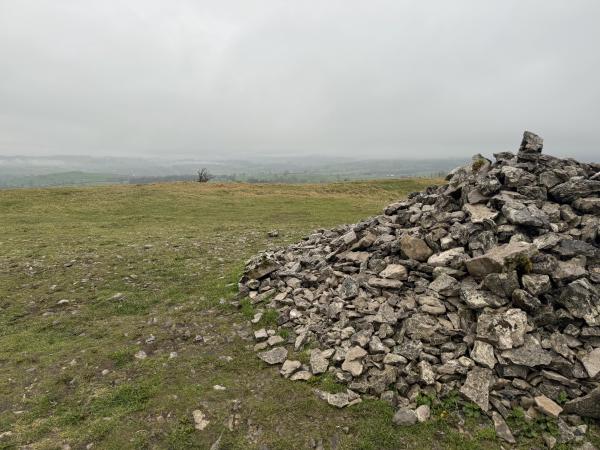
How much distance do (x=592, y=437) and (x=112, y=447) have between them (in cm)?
1047

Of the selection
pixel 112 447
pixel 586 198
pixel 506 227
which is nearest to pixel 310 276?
pixel 506 227

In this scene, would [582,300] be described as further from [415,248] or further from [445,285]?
[415,248]

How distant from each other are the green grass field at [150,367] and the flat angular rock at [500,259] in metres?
4.16

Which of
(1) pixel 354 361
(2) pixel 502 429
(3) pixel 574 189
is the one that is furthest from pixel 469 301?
(3) pixel 574 189

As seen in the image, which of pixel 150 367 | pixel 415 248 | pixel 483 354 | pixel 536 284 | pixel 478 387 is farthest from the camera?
pixel 415 248

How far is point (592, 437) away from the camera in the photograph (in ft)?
26.5

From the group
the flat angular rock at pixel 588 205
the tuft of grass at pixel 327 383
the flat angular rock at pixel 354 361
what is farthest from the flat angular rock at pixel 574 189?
the tuft of grass at pixel 327 383

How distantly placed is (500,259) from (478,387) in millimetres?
3793

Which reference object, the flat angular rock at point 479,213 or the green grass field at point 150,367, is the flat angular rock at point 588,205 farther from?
the green grass field at point 150,367

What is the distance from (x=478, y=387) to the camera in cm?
897

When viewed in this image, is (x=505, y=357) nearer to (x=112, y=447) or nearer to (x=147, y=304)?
(x=112, y=447)

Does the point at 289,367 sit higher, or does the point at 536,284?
the point at 536,284

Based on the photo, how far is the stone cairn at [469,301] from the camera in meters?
9.12

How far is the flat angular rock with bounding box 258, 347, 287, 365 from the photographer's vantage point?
11.0 metres
